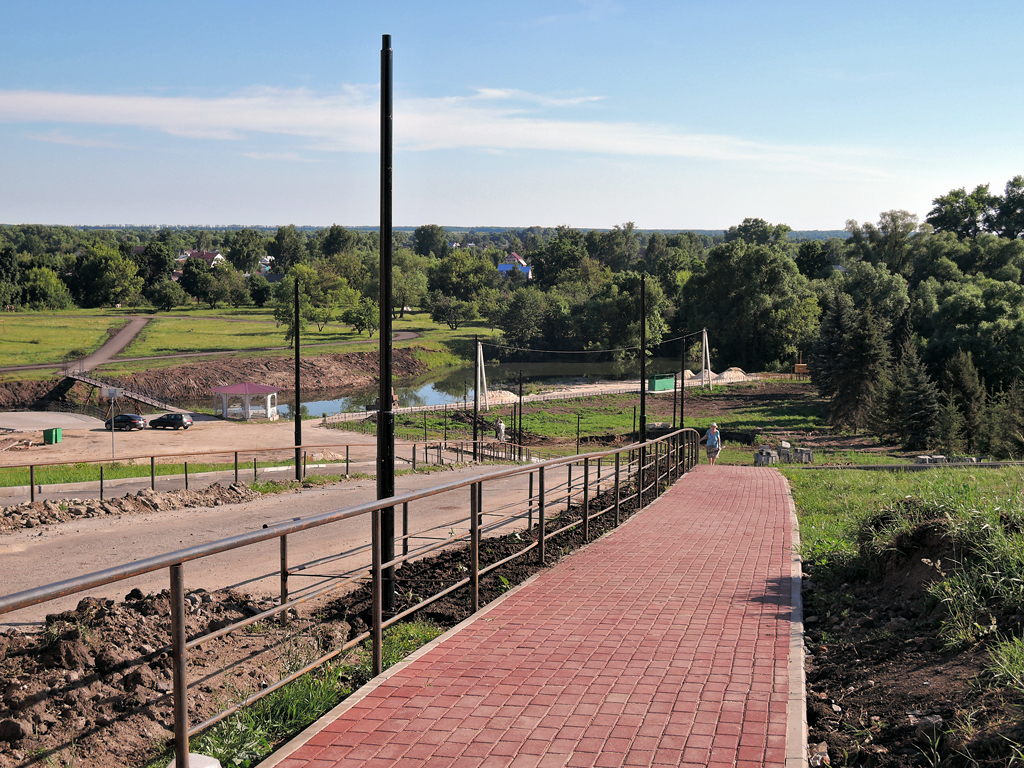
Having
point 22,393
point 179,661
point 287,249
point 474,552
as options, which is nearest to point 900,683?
point 474,552

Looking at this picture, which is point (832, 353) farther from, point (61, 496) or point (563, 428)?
point (61, 496)

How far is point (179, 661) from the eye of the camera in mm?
3438

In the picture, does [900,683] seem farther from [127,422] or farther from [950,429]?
[127,422]

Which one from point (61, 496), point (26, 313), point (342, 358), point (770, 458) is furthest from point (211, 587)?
point (26, 313)

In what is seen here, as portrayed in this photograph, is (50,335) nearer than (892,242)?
Yes

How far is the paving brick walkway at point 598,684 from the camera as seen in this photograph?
3.90 meters

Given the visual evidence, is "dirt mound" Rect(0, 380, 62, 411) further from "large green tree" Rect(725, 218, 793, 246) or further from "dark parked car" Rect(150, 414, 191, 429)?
"large green tree" Rect(725, 218, 793, 246)

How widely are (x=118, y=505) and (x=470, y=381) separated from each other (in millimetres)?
72772

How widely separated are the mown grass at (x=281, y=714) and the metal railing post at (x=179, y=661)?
46 cm

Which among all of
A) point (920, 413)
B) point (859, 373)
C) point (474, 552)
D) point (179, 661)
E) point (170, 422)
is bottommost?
point (170, 422)

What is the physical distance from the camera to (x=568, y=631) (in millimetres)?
5922

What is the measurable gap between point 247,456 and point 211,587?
94.9 ft

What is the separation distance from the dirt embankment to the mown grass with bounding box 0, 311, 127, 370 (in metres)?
3.08

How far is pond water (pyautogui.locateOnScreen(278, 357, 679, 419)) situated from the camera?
238ft
